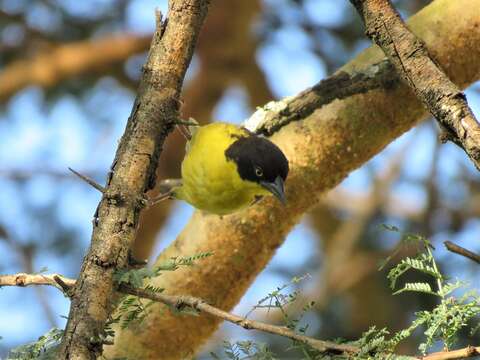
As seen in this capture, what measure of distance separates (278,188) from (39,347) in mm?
1387

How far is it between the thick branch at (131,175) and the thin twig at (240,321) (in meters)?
0.08

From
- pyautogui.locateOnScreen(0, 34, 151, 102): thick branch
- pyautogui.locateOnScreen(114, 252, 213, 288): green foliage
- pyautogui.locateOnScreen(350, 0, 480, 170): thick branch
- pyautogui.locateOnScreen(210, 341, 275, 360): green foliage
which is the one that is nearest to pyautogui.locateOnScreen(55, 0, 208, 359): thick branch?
pyautogui.locateOnScreen(114, 252, 213, 288): green foliage

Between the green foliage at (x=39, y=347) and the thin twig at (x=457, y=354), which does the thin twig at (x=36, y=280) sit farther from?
the thin twig at (x=457, y=354)

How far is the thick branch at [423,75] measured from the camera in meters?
1.71

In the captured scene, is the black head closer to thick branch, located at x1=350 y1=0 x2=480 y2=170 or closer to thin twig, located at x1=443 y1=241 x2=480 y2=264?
thick branch, located at x1=350 y1=0 x2=480 y2=170

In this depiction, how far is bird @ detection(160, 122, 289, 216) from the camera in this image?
304 centimetres

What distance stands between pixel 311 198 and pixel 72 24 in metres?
3.73

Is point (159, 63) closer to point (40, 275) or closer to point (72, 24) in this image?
point (40, 275)

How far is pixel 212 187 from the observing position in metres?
3.29

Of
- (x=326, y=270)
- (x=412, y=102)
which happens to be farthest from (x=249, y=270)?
(x=326, y=270)

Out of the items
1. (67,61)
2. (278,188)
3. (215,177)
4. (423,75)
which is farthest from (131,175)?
(67,61)

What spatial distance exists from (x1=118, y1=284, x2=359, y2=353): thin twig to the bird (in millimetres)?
1265

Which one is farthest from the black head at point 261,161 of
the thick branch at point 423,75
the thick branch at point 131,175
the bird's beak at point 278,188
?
the thick branch at point 423,75

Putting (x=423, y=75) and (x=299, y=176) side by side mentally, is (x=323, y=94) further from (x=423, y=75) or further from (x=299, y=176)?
(x=423, y=75)
